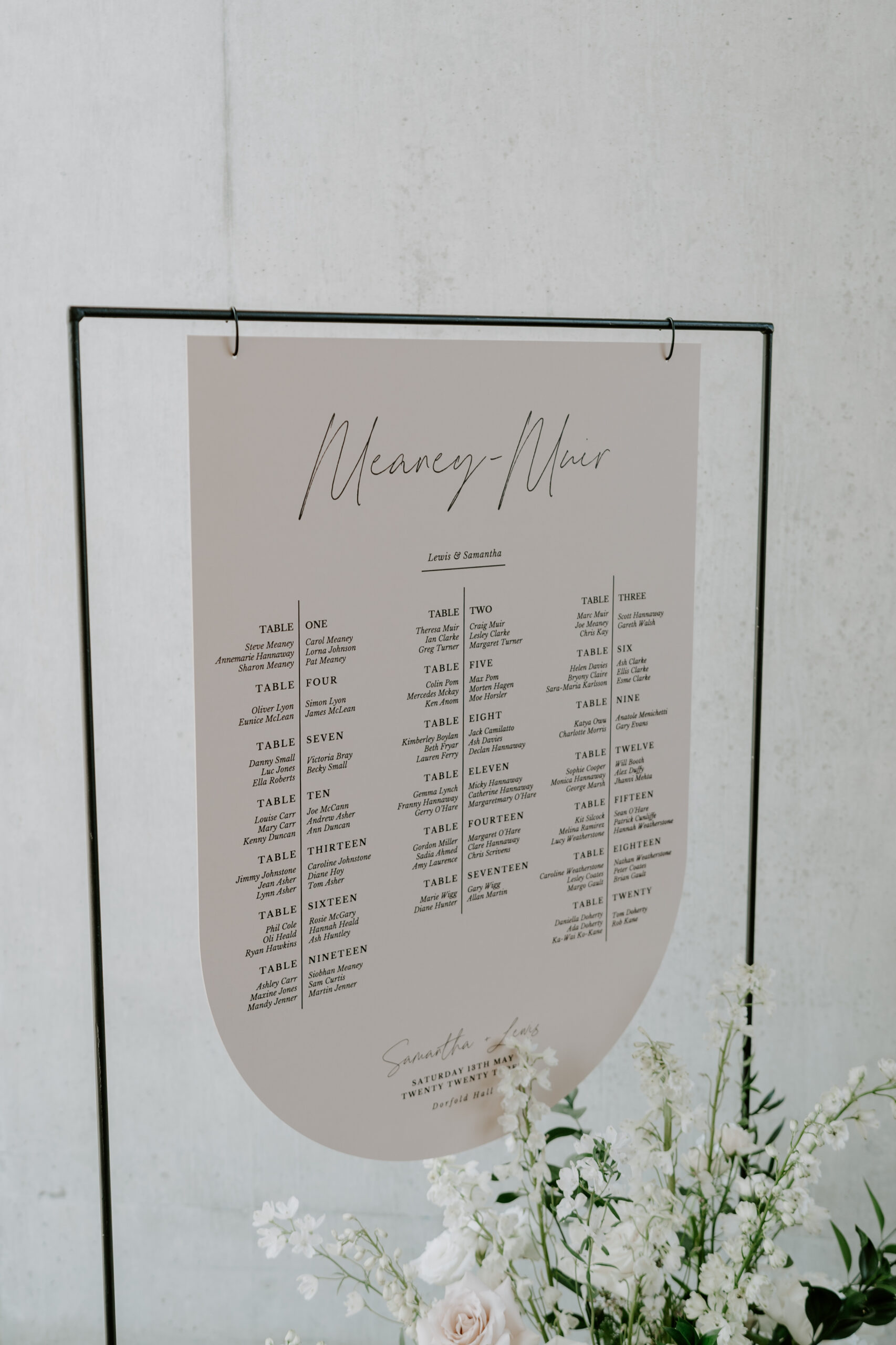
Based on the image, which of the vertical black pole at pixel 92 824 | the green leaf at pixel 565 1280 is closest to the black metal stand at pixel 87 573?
the vertical black pole at pixel 92 824

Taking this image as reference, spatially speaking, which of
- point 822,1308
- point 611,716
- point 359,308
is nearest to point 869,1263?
point 822,1308

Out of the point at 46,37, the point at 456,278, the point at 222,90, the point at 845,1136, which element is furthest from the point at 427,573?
the point at 46,37

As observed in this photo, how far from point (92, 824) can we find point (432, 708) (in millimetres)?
335

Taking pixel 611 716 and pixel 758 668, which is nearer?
pixel 611 716

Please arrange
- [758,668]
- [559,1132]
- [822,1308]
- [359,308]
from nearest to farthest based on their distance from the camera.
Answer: [822,1308] < [559,1132] < [758,668] < [359,308]

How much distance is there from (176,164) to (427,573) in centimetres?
118

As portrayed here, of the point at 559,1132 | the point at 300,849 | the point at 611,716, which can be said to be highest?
the point at 611,716

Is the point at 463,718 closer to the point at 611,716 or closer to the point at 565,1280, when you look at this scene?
the point at 611,716

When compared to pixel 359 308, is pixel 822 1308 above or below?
below

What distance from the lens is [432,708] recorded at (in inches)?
44.6

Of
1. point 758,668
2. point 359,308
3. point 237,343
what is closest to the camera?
point 237,343

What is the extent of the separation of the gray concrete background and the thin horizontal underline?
39.7 inches

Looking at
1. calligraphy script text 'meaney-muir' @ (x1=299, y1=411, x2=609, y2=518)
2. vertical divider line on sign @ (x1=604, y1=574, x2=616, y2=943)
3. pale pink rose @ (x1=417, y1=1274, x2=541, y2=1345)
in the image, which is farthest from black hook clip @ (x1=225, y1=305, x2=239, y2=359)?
pale pink rose @ (x1=417, y1=1274, x2=541, y2=1345)

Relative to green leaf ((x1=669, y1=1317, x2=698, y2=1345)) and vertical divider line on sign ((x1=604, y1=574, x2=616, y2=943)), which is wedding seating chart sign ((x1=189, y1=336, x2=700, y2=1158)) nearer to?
vertical divider line on sign ((x1=604, y1=574, x2=616, y2=943))
